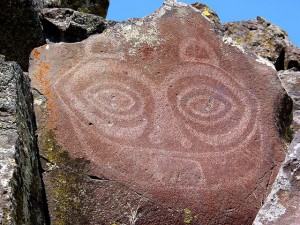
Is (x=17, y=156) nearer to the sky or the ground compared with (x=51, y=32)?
nearer to the ground

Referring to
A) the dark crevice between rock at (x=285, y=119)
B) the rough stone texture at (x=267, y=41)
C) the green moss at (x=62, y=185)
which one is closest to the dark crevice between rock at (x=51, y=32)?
the green moss at (x=62, y=185)

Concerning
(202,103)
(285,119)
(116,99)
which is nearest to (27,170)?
(116,99)

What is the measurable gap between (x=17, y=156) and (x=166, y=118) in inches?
52.2

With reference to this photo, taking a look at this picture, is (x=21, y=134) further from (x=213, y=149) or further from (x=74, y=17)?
(x=74, y=17)

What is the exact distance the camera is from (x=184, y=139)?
3.60 metres

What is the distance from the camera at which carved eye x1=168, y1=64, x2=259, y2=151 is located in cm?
371

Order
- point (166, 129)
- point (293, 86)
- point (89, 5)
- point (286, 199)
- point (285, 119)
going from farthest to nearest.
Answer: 1. point (89, 5)
2. point (293, 86)
3. point (285, 119)
4. point (166, 129)
5. point (286, 199)

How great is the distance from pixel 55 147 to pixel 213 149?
95 cm

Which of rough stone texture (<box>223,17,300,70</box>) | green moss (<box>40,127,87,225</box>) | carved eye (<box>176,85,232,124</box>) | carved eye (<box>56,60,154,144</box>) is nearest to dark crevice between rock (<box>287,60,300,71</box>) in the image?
rough stone texture (<box>223,17,300,70</box>)

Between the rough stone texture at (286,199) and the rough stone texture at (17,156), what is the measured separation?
3.03ft

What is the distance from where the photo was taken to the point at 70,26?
13.6 feet

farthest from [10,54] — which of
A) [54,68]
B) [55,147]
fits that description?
[55,147]

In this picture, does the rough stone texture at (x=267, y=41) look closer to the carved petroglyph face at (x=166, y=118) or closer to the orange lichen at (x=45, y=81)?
the carved petroglyph face at (x=166, y=118)

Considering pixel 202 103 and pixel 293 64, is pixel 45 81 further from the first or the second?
pixel 293 64
